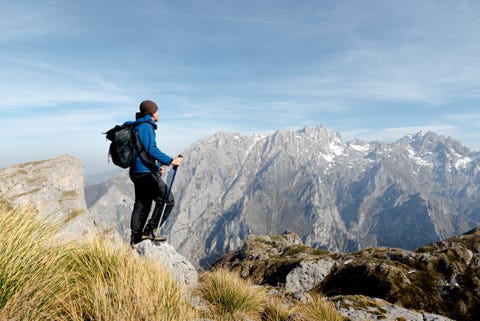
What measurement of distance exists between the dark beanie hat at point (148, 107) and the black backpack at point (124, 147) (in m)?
0.62

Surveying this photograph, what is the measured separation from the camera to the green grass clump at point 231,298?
745 centimetres

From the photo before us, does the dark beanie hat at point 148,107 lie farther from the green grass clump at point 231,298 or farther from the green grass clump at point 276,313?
the green grass clump at point 276,313

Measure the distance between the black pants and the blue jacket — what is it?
22 cm

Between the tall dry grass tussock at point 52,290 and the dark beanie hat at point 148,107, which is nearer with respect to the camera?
the tall dry grass tussock at point 52,290

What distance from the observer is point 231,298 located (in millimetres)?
7766

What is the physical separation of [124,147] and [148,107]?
4.89 ft

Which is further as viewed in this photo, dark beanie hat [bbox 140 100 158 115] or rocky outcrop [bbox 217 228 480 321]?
rocky outcrop [bbox 217 228 480 321]

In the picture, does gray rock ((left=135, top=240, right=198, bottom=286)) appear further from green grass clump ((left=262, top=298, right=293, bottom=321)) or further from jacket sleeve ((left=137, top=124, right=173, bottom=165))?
jacket sleeve ((left=137, top=124, right=173, bottom=165))

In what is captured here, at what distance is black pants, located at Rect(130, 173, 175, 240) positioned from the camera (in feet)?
28.0

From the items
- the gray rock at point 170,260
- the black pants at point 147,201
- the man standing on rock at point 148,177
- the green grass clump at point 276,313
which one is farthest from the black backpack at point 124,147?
the green grass clump at point 276,313

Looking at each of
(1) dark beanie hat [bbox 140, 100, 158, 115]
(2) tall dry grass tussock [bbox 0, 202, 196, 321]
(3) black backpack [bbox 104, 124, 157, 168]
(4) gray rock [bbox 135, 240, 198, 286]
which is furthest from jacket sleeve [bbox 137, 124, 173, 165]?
(2) tall dry grass tussock [bbox 0, 202, 196, 321]

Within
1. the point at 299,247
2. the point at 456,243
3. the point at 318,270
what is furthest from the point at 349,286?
the point at 299,247

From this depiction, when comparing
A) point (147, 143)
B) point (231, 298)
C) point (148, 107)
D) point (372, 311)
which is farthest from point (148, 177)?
point (372, 311)

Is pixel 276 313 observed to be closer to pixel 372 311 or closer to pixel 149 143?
pixel 372 311
